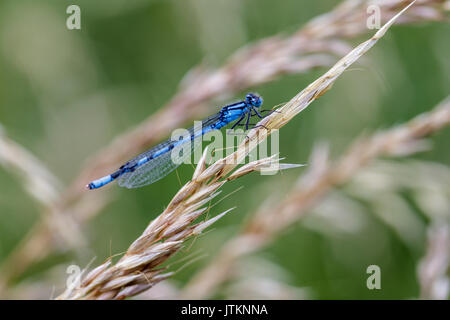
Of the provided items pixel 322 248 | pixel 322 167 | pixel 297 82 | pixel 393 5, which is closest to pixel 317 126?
pixel 297 82

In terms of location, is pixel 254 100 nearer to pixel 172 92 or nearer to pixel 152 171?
pixel 152 171

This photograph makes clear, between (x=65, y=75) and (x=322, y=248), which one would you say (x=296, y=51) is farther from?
(x=65, y=75)

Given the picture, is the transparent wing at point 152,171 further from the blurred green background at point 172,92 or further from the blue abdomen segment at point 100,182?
the blurred green background at point 172,92

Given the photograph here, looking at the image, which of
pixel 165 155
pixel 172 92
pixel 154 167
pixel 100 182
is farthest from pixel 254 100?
pixel 172 92

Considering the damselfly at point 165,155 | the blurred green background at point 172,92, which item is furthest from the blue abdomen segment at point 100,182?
the blurred green background at point 172,92

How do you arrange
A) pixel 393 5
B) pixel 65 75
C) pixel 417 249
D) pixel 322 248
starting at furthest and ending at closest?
pixel 65 75
pixel 322 248
pixel 417 249
pixel 393 5

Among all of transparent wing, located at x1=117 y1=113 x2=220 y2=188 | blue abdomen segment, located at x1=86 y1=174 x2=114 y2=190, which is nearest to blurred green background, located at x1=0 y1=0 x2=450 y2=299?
transparent wing, located at x1=117 y1=113 x2=220 y2=188

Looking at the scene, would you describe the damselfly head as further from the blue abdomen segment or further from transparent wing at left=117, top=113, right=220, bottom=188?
the blue abdomen segment
